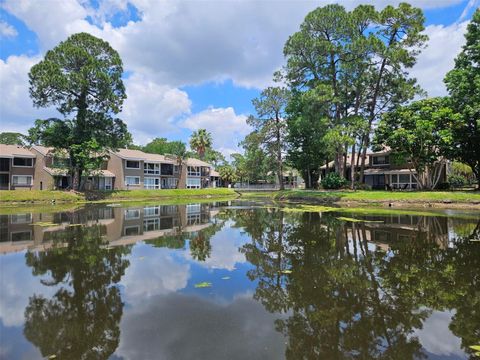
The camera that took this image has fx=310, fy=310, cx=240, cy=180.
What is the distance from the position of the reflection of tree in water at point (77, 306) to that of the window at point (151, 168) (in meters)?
52.0

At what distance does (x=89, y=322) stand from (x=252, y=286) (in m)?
3.41

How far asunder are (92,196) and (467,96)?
46.5m

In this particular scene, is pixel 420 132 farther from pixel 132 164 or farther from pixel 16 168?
pixel 16 168

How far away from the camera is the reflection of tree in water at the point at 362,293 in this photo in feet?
14.8

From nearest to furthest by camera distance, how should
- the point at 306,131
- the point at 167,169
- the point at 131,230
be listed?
the point at 131,230 → the point at 306,131 → the point at 167,169

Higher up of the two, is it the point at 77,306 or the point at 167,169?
the point at 167,169

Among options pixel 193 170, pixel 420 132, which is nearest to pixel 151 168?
pixel 193 170

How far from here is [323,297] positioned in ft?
20.1

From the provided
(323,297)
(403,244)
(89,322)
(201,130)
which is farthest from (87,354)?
(201,130)

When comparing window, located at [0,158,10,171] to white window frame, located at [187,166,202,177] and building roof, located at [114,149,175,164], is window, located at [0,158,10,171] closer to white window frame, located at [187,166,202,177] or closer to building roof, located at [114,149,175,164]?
building roof, located at [114,149,175,164]

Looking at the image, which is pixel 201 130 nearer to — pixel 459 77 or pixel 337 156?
pixel 337 156

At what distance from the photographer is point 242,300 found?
6262 mm

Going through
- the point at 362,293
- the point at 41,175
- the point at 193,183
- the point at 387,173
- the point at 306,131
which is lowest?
the point at 362,293

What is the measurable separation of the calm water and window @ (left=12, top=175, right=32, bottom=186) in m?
Answer: 44.2
